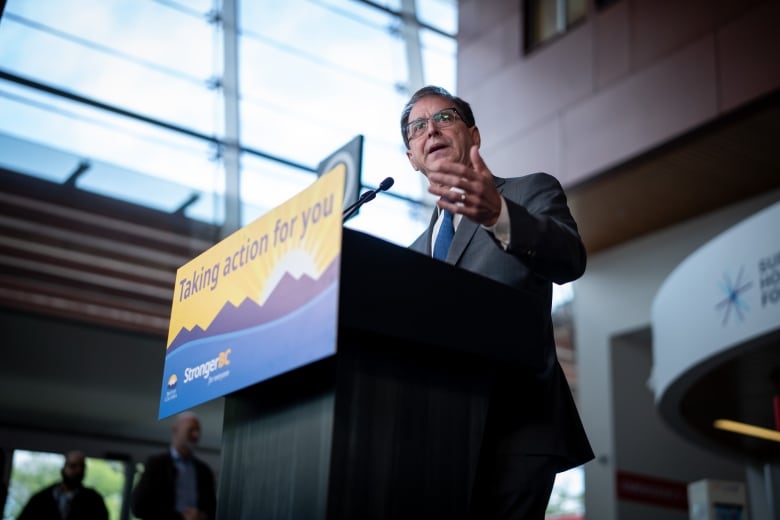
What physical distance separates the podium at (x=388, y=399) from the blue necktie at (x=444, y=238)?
29cm

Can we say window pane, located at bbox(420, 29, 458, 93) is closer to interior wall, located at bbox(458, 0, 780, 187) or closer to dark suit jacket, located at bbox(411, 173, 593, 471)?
interior wall, located at bbox(458, 0, 780, 187)

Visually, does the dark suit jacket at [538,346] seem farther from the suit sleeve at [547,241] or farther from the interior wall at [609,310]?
the interior wall at [609,310]

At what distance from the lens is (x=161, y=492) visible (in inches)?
218

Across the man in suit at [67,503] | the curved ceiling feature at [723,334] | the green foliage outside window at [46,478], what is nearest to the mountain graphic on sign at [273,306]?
the man in suit at [67,503]

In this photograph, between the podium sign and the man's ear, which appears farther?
the man's ear

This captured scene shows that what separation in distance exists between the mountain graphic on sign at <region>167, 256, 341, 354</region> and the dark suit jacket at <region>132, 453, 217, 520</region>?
395cm

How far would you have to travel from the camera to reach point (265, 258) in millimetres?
1561

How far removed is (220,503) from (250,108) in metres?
8.68

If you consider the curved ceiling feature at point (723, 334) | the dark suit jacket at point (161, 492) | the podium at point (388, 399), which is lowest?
the podium at point (388, 399)

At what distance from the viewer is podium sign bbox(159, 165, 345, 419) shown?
1396 millimetres

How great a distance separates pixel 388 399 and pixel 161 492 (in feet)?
14.3

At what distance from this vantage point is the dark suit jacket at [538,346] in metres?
1.62

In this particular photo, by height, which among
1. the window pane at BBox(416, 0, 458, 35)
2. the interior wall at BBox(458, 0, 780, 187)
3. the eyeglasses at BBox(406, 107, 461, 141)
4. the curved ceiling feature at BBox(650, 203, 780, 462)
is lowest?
the eyeglasses at BBox(406, 107, 461, 141)

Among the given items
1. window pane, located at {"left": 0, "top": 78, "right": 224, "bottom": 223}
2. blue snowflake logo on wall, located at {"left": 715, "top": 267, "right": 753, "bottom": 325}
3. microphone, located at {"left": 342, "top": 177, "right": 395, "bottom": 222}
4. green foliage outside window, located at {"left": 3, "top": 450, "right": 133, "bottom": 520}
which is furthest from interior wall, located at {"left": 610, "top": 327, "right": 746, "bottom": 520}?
microphone, located at {"left": 342, "top": 177, "right": 395, "bottom": 222}
